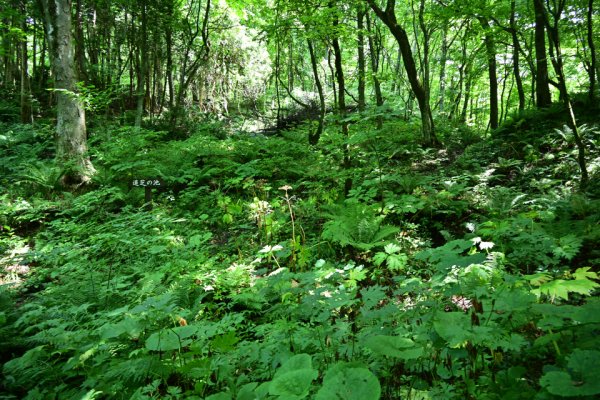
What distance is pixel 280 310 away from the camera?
8.97 feet

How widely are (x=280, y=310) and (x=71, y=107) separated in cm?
734

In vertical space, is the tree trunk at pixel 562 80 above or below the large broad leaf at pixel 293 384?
above

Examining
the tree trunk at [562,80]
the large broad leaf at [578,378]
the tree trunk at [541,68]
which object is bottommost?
the large broad leaf at [578,378]

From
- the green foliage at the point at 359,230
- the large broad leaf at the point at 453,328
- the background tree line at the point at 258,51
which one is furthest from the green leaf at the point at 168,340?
the background tree line at the point at 258,51

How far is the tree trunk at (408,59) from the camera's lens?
23.2ft

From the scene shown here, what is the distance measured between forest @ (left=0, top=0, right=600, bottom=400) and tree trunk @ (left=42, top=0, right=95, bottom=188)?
0.03 metres

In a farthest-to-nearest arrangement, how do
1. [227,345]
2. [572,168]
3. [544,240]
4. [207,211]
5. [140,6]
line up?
[140,6]
[207,211]
[572,168]
[544,240]
[227,345]

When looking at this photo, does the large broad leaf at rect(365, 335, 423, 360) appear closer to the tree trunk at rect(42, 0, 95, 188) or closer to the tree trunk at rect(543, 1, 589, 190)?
the tree trunk at rect(543, 1, 589, 190)

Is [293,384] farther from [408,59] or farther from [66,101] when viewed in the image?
[66,101]

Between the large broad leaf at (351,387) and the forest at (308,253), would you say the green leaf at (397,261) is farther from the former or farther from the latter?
the large broad leaf at (351,387)

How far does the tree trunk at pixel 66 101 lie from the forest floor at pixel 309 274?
1.30ft

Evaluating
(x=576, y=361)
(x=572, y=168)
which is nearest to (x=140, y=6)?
(x=572, y=168)

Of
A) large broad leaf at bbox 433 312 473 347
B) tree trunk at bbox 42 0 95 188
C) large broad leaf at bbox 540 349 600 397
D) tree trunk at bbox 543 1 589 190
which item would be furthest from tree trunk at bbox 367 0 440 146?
large broad leaf at bbox 540 349 600 397

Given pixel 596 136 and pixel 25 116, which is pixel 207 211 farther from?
pixel 25 116
